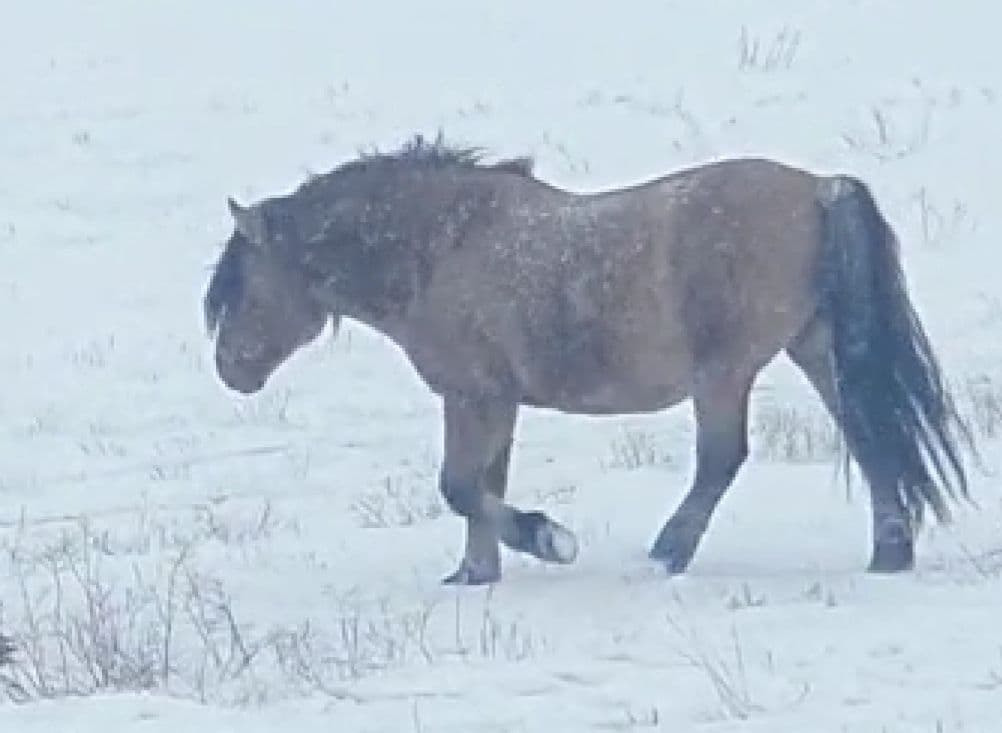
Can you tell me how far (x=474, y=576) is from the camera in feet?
30.0

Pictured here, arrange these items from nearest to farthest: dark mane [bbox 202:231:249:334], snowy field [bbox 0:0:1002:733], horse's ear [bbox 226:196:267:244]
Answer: snowy field [bbox 0:0:1002:733]
horse's ear [bbox 226:196:267:244]
dark mane [bbox 202:231:249:334]

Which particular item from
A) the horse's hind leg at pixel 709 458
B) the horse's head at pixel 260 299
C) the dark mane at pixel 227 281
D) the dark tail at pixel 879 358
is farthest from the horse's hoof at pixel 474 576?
the dark mane at pixel 227 281

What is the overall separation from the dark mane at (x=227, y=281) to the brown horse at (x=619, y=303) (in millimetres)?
21

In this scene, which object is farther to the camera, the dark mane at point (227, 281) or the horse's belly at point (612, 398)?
the dark mane at point (227, 281)

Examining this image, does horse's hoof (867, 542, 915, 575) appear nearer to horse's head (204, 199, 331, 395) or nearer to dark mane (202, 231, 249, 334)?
horse's head (204, 199, 331, 395)

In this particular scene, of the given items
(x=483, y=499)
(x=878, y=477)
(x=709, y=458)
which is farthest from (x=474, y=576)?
(x=878, y=477)

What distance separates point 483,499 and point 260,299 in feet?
4.12

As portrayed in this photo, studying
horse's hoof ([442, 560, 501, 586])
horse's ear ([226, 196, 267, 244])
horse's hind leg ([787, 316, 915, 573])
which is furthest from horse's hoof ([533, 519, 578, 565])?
horse's ear ([226, 196, 267, 244])

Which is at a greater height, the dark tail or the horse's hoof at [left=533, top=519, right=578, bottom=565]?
the dark tail

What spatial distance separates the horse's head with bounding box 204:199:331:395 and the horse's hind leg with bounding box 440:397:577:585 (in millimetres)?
823

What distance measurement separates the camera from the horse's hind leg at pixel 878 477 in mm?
8797

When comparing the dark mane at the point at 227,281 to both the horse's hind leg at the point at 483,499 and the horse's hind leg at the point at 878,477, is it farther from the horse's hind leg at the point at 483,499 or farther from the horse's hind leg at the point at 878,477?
the horse's hind leg at the point at 878,477

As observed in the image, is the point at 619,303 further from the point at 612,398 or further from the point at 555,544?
the point at 555,544

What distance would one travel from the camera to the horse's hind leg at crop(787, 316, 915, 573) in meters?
8.80
